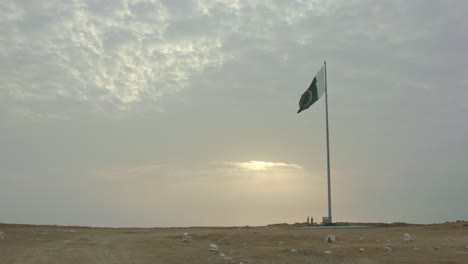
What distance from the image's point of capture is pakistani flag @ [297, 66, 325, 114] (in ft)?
115

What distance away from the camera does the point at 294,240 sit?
22844mm

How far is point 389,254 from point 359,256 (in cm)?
118

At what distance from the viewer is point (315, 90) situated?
35188mm

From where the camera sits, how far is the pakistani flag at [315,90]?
115ft

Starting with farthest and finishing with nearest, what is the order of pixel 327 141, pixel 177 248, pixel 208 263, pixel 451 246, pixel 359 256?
pixel 327 141 < pixel 177 248 < pixel 451 246 < pixel 359 256 < pixel 208 263

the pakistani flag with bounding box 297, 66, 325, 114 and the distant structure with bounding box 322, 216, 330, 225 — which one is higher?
the pakistani flag with bounding box 297, 66, 325, 114

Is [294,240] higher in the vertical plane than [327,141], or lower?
lower

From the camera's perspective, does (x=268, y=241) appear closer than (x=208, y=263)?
No

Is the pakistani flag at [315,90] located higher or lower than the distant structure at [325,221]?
higher

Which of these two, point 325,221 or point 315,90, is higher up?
point 315,90

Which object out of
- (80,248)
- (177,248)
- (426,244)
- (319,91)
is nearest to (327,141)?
(319,91)

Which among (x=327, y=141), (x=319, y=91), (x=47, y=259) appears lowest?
(x=47, y=259)

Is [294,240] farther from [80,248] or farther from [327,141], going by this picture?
A: [327,141]

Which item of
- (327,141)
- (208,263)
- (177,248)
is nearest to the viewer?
(208,263)
